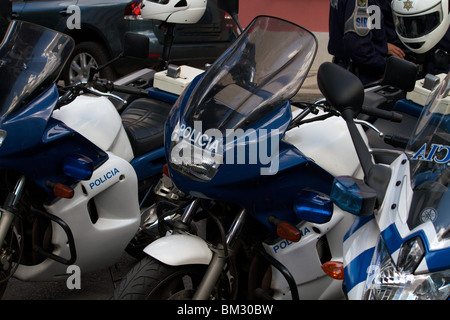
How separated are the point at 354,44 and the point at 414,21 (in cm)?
65

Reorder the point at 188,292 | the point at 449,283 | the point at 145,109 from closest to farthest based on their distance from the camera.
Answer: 1. the point at 449,283
2. the point at 188,292
3. the point at 145,109

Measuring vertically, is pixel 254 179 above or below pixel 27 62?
below

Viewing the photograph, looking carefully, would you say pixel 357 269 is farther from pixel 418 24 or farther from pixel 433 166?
pixel 418 24

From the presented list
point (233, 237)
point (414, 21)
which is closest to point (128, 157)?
point (233, 237)

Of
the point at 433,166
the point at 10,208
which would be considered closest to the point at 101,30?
the point at 10,208

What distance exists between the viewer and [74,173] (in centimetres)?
284

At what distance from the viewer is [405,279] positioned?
1.56m

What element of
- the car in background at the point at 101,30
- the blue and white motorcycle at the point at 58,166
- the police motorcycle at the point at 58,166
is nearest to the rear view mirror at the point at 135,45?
the police motorcycle at the point at 58,166

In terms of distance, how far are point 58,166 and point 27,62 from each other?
49 centimetres

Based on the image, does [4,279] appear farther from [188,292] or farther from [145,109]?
[145,109]

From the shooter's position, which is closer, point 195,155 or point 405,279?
point 405,279

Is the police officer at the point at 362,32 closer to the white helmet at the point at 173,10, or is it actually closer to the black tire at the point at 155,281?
the white helmet at the point at 173,10

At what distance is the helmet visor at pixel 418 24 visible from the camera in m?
3.92

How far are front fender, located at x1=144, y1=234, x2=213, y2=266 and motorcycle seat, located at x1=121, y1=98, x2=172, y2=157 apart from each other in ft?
3.59
